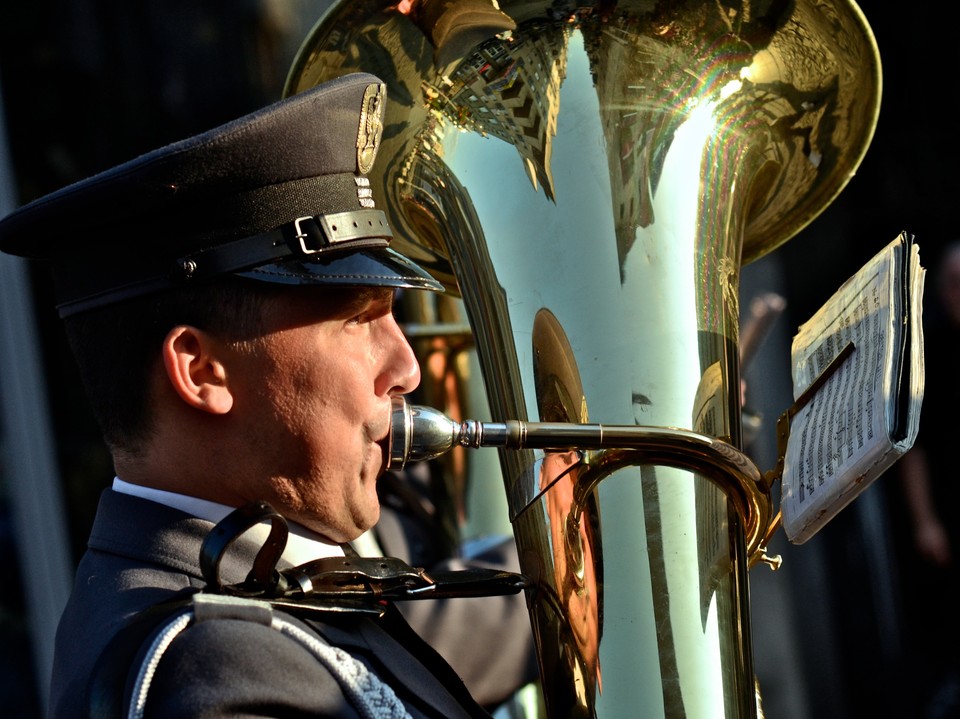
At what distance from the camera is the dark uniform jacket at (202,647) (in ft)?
4.17

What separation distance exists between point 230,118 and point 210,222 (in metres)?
3.61

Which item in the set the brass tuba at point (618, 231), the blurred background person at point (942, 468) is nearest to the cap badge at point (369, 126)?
the brass tuba at point (618, 231)

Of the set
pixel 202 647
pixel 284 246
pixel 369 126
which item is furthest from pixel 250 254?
pixel 202 647

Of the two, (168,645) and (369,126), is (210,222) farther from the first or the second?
(168,645)

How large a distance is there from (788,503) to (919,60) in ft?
14.0

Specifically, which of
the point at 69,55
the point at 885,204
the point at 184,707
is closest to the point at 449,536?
the point at 184,707

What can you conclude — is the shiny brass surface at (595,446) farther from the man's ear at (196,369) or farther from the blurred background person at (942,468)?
the blurred background person at (942,468)

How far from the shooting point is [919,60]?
527 centimetres

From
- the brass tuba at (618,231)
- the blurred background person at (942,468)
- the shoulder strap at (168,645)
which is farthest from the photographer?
the blurred background person at (942,468)

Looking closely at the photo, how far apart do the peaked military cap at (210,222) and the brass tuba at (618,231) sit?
30 centimetres

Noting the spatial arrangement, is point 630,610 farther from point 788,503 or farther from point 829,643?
point 829,643

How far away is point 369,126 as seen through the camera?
66.3 inches

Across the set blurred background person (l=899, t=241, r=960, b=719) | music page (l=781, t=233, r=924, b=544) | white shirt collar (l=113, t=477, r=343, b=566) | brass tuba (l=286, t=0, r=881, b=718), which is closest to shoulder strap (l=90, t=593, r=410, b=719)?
white shirt collar (l=113, t=477, r=343, b=566)

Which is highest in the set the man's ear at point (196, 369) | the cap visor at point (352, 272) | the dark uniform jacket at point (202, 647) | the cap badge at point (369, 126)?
the cap badge at point (369, 126)
